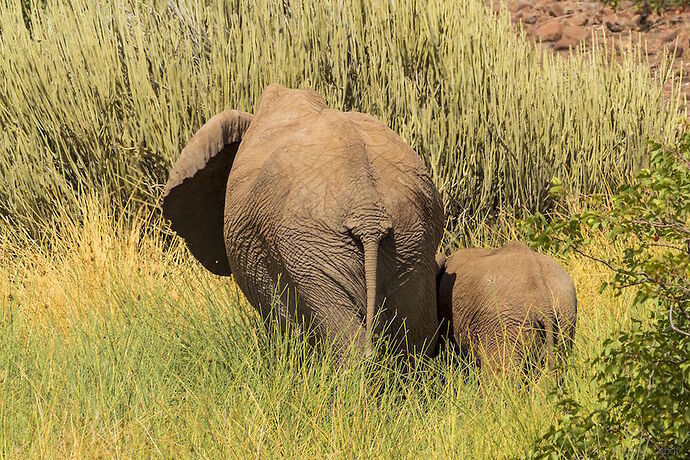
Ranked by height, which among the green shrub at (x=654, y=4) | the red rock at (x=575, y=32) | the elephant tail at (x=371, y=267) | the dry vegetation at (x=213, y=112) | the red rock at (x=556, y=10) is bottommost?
the red rock at (x=575, y=32)

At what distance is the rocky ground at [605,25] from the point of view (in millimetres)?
14938

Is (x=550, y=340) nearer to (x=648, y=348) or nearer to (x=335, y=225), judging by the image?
(x=648, y=348)

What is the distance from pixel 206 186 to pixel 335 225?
0.95 meters

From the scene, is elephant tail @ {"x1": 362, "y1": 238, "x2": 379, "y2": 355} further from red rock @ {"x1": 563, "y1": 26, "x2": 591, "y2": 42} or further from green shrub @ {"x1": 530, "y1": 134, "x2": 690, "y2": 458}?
red rock @ {"x1": 563, "y1": 26, "x2": 591, "y2": 42}

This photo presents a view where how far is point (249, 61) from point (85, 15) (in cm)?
129

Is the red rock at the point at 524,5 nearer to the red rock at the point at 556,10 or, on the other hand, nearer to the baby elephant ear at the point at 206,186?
the red rock at the point at 556,10

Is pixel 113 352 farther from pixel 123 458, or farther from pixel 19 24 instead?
pixel 19 24

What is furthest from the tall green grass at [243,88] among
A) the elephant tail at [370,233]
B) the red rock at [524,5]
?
the red rock at [524,5]

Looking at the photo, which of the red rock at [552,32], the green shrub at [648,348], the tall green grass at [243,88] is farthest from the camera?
the red rock at [552,32]

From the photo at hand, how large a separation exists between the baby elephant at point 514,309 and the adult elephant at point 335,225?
21 cm

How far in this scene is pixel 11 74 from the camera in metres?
7.45

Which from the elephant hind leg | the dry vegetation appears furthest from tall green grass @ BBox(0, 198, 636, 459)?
the dry vegetation

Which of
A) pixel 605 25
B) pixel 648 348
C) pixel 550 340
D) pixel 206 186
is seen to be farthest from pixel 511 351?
pixel 605 25

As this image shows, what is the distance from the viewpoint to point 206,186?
427cm
